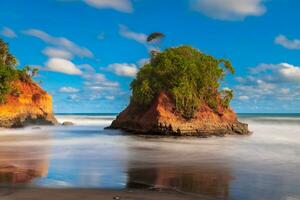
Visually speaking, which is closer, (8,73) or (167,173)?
(167,173)

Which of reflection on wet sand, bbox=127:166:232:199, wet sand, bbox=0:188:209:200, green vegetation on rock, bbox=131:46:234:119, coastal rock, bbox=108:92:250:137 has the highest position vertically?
green vegetation on rock, bbox=131:46:234:119

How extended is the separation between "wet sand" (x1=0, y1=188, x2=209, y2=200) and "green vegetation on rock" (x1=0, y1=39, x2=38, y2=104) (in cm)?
4291

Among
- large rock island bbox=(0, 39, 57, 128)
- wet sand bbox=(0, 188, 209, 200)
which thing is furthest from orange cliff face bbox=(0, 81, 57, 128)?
wet sand bbox=(0, 188, 209, 200)

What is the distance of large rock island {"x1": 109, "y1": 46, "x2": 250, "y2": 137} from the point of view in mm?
42406

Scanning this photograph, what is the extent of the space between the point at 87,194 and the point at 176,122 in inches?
1222

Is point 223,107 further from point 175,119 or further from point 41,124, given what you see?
point 41,124

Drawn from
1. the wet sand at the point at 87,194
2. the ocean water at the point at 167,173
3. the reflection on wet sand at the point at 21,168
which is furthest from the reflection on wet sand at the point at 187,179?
the reflection on wet sand at the point at 21,168

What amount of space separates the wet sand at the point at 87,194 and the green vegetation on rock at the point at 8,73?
141 ft

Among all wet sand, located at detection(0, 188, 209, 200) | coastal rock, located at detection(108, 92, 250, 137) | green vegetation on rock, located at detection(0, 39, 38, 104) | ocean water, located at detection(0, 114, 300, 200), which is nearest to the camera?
wet sand, located at detection(0, 188, 209, 200)

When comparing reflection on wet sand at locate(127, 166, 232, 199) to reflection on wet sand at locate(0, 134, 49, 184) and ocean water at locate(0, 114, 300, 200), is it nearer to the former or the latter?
ocean water at locate(0, 114, 300, 200)

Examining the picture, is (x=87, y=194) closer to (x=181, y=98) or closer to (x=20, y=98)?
(x=181, y=98)

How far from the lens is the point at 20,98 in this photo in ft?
189

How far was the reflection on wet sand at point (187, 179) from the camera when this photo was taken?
41.0 ft

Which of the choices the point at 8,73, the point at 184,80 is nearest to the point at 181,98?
the point at 184,80
